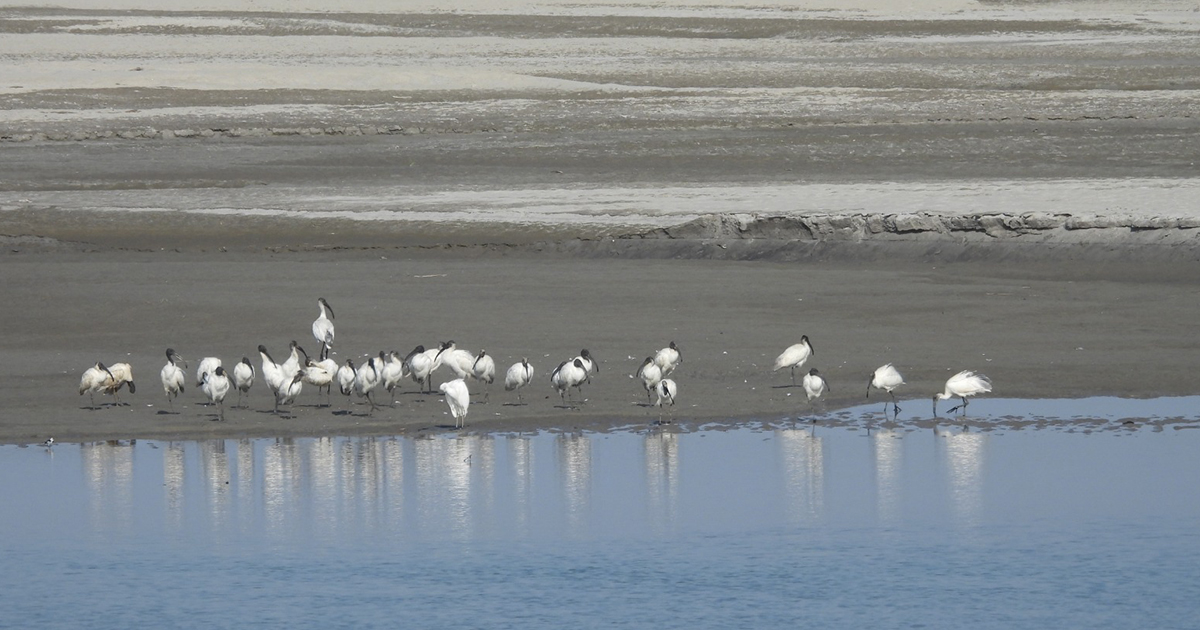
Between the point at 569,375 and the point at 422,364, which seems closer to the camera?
the point at 569,375

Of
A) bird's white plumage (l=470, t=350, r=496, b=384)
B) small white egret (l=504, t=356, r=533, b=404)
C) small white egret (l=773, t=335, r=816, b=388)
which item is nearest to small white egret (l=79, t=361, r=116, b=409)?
bird's white plumage (l=470, t=350, r=496, b=384)

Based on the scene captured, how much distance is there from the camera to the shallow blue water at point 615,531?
8961 millimetres

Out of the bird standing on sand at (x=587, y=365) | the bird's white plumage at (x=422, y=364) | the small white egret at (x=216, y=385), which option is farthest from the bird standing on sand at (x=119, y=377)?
the bird standing on sand at (x=587, y=365)

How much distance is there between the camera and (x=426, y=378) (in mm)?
14141

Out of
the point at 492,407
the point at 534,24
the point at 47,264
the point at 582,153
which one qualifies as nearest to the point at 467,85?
the point at 582,153

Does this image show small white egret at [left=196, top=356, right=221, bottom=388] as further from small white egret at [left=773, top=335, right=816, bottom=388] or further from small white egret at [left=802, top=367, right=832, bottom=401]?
small white egret at [left=802, top=367, right=832, bottom=401]

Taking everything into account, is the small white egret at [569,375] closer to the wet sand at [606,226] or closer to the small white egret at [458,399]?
the wet sand at [606,226]

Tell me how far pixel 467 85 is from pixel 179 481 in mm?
31293

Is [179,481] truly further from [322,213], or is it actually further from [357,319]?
[322,213]

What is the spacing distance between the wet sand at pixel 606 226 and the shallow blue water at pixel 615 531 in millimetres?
1030

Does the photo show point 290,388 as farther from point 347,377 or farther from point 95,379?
point 95,379

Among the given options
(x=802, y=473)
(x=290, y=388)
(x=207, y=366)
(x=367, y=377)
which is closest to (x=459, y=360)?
(x=367, y=377)

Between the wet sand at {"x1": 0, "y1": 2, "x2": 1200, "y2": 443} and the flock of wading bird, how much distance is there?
180mm

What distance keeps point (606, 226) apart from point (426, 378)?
8.49m
